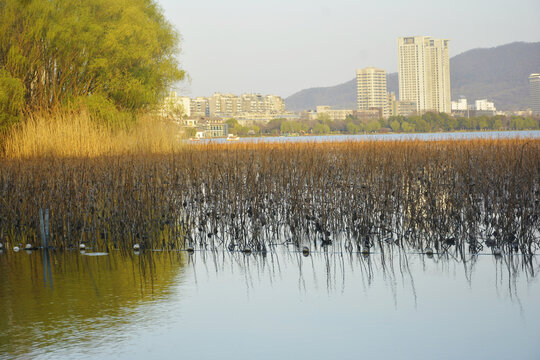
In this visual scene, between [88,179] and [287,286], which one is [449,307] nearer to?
[287,286]

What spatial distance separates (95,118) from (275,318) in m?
18.1

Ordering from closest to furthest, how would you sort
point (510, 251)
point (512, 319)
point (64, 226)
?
1. point (512, 319)
2. point (510, 251)
3. point (64, 226)

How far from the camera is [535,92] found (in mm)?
153750

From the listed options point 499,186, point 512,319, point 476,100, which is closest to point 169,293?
point 512,319

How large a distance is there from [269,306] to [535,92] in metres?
161

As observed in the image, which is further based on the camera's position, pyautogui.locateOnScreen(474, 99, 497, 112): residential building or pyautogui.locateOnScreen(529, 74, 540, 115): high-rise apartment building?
pyautogui.locateOnScreen(474, 99, 497, 112): residential building

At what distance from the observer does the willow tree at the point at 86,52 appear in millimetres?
20031

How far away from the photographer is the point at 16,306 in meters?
5.70

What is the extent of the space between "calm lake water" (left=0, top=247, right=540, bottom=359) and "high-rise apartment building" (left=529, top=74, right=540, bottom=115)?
14770cm

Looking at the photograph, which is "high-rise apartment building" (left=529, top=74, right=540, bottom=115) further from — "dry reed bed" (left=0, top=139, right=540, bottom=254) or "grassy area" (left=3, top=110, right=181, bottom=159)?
"dry reed bed" (left=0, top=139, right=540, bottom=254)

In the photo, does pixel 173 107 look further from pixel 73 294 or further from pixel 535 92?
pixel 535 92

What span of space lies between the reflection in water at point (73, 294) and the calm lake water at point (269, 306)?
2 cm

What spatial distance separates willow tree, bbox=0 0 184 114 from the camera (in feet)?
65.7

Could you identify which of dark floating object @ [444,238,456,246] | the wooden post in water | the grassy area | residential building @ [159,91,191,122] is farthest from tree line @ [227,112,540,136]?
the wooden post in water
